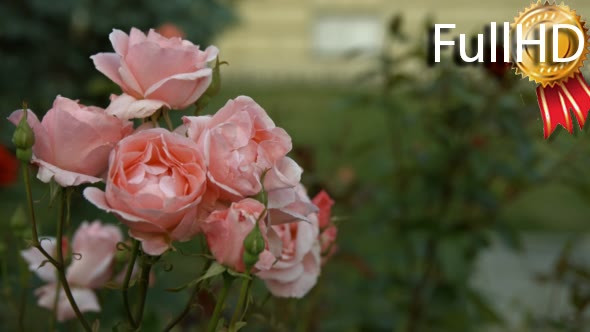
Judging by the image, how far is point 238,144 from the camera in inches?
26.3

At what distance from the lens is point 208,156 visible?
66 centimetres

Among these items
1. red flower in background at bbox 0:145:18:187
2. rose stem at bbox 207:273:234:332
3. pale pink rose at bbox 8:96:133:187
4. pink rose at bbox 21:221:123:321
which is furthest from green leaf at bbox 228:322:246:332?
red flower in background at bbox 0:145:18:187

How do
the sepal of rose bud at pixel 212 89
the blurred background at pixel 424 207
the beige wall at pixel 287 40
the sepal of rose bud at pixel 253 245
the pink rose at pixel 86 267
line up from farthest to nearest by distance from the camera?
the beige wall at pixel 287 40, the blurred background at pixel 424 207, the pink rose at pixel 86 267, the sepal of rose bud at pixel 212 89, the sepal of rose bud at pixel 253 245

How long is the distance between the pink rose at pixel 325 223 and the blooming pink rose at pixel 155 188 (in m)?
0.19

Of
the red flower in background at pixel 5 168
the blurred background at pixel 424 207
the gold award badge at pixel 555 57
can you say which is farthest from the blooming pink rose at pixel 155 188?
the red flower in background at pixel 5 168

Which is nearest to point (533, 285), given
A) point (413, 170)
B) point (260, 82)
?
point (413, 170)

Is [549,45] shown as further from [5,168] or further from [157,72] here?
[5,168]

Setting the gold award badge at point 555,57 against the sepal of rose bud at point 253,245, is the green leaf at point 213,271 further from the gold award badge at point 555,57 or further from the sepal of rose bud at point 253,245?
the gold award badge at point 555,57

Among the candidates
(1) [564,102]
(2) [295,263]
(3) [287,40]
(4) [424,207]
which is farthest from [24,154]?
(3) [287,40]

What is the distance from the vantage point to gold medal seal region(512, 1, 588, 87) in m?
0.85

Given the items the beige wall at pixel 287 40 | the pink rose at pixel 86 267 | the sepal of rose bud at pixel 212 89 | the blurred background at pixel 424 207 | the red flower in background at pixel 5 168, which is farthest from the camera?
the beige wall at pixel 287 40

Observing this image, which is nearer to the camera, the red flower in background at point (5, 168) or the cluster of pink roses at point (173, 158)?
the cluster of pink roses at point (173, 158)

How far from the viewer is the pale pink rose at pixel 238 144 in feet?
2.16

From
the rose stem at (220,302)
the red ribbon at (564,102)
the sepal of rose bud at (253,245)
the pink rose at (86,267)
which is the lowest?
the pink rose at (86,267)
